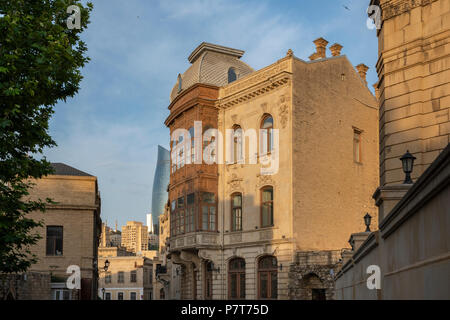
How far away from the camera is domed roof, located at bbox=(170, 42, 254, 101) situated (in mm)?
38375

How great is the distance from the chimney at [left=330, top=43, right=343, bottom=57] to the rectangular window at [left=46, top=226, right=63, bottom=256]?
22.4 metres

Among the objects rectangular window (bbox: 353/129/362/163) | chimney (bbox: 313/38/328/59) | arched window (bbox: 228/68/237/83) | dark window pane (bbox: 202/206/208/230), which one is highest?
chimney (bbox: 313/38/328/59)

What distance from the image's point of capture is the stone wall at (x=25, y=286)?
2762cm

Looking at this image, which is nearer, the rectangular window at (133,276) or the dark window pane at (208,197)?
the dark window pane at (208,197)

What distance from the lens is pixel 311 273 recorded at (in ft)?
98.8

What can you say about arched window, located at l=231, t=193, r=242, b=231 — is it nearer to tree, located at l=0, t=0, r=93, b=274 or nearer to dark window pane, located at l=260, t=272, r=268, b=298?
dark window pane, located at l=260, t=272, r=268, b=298

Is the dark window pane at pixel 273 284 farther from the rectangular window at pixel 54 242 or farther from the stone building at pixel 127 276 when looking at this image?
the stone building at pixel 127 276

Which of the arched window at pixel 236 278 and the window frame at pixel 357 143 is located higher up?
the window frame at pixel 357 143

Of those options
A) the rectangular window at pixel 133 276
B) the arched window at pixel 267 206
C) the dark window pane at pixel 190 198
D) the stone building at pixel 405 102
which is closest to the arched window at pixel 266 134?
the arched window at pixel 267 206

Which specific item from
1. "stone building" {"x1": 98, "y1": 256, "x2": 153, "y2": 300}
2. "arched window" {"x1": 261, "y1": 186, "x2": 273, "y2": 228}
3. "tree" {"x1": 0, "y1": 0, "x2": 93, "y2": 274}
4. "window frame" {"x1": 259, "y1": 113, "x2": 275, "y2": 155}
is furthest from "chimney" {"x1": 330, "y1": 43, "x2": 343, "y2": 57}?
"stone building" {"x1": 98, "y1": 256, "x2": 153, "y2": 300}

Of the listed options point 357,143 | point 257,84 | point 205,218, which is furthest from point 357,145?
point 205,218

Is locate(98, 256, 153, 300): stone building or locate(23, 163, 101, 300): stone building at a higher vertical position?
locate(23, 163, 101, 300): stone building

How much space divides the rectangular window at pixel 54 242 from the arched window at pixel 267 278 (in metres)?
13.7

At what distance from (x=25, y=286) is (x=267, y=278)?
542 inches
